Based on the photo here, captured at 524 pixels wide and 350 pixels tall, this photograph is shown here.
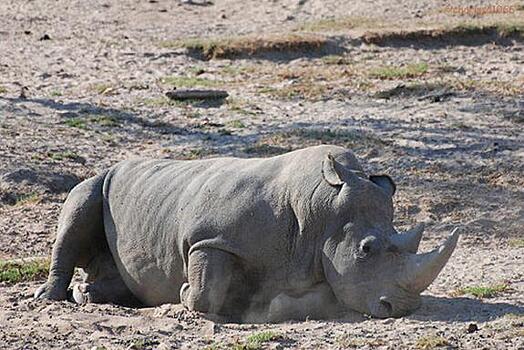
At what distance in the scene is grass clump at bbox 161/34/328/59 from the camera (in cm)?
1939

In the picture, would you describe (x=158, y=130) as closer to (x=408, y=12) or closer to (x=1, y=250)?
(x=1, y=250)

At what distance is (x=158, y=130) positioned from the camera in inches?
605

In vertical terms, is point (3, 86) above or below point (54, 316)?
below

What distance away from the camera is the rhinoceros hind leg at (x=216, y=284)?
854 centimetres

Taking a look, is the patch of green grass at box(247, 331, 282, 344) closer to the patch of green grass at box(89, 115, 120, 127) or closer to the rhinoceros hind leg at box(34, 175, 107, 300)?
the rhinoceros hind leg at box(34, 175, 107, 300)

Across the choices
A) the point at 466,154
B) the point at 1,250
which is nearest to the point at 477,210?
the point at 466,154

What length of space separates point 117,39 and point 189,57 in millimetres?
1977

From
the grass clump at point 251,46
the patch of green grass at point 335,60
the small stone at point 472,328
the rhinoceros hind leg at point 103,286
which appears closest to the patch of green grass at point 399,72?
the patch of green grass at point 335,60

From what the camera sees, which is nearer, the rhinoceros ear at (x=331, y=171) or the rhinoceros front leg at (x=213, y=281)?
the rhinoceros ear at (x=331, y=171)

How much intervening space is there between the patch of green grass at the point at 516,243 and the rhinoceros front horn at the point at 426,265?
2.89 meters

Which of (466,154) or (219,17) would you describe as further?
(219,17)

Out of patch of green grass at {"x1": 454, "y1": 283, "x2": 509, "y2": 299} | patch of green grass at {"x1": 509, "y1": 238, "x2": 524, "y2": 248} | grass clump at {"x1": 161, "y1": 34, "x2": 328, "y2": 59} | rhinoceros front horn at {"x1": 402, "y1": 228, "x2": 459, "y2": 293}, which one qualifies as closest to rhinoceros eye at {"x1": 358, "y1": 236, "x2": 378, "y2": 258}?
rhinoceros front horn at {"x1": 402, "y1": 228, "x2": 459, "y2": 293}

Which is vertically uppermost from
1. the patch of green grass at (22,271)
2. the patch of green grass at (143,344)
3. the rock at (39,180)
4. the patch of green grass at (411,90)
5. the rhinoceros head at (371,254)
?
the rhinoceros head at (371,254)

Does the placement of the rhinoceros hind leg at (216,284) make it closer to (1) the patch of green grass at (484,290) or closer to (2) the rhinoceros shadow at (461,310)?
(2) the rhinoceros shadow at (461,310)
